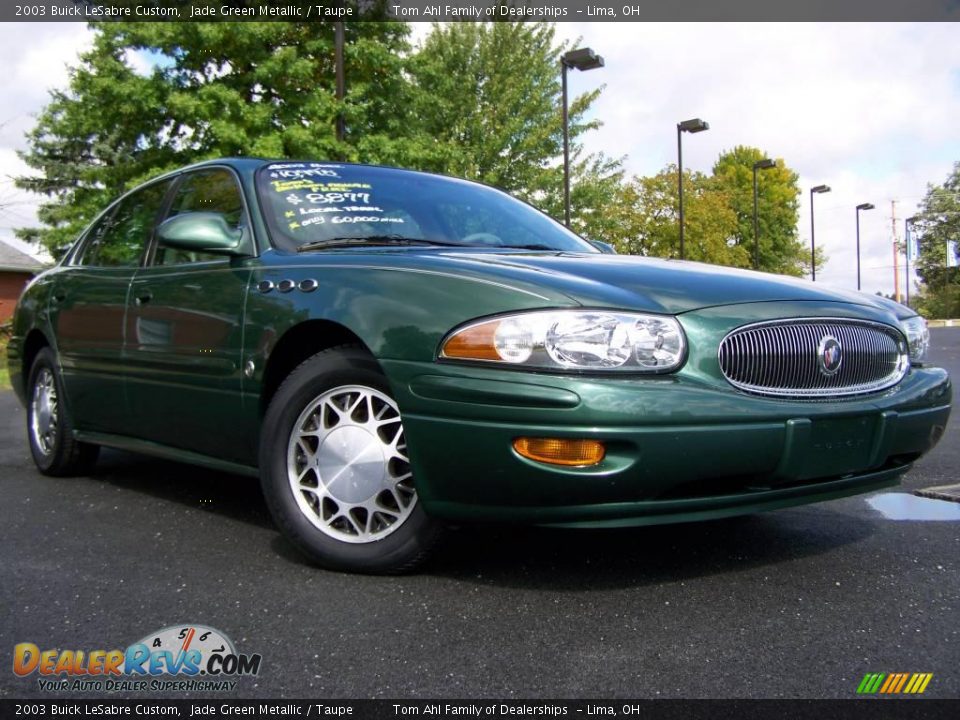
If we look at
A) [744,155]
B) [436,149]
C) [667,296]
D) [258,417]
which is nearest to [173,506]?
[258,417]

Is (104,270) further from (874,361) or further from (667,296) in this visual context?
(874,361)

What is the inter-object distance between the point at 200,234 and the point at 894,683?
108 inches

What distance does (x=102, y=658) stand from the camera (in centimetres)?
244

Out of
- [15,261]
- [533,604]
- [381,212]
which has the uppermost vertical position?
[15,261]

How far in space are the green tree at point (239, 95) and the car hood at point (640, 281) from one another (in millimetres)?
18211

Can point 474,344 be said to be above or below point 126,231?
below

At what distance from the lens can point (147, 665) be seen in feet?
7.89

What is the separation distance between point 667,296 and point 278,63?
20.5 m

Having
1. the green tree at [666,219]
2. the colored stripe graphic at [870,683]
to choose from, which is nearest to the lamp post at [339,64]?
the colored stripe graphic at [870,683]
